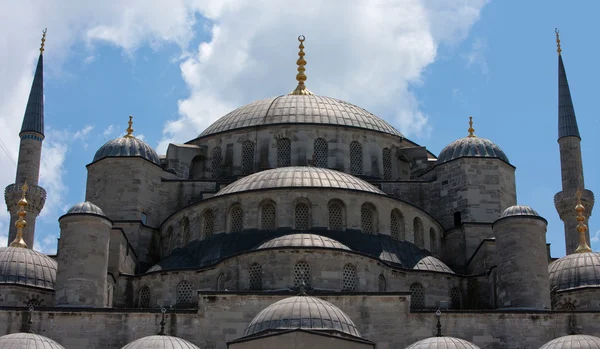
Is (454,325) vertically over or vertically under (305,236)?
under

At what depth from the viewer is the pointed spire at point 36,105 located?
40.7 metres

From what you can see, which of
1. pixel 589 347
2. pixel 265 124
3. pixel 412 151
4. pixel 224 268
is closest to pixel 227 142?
pixel 265 124

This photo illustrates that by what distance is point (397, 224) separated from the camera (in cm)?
3391

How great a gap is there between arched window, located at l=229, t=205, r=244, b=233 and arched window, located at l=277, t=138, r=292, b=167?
222 inches

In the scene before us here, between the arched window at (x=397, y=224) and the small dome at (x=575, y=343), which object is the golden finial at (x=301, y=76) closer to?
the arched window at (x=397, y=224)

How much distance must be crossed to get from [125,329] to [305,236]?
16.7 feet

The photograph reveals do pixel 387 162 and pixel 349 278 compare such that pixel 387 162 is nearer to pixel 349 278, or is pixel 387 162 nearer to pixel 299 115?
pixel 299 115

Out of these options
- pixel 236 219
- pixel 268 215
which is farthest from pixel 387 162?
pixel 236 219

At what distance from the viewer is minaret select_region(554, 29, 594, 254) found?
39062mm

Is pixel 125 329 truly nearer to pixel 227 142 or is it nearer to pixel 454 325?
pixel 454 325

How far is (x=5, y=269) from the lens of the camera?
105 ft

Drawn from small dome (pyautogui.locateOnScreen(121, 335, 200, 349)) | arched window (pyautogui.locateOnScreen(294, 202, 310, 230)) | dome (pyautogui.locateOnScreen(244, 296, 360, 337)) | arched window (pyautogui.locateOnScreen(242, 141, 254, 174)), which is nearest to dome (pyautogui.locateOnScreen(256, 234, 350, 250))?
arched window (pyautogui.locateOnScreen(294, 202, 310, 230))

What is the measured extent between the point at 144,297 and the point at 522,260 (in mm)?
10086

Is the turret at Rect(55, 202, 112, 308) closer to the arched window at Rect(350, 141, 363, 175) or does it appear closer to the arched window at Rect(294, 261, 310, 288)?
the arched window at Rect(294, 261, 310, 288)
